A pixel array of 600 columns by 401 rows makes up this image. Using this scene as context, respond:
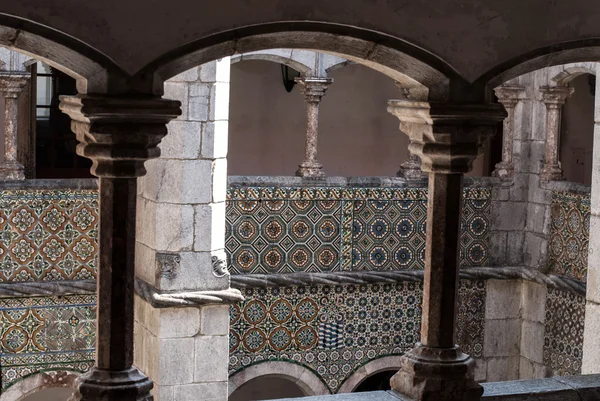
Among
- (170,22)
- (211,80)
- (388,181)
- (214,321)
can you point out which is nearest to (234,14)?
(170,22)

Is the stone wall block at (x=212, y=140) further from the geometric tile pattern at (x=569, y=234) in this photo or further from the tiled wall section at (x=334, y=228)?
the geometric tile pattern at (x=569, y=234)

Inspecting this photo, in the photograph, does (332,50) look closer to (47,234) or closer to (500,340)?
(47,234)

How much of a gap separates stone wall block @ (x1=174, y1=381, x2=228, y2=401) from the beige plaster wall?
20.1ft

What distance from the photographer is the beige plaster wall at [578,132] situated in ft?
41.6

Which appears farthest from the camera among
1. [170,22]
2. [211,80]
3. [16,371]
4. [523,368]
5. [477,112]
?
[523,368]

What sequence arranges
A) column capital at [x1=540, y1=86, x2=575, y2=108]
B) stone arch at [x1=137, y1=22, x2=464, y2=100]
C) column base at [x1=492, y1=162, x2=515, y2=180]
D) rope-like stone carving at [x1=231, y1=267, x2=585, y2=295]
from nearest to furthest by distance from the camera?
stone arch at [x1=137, y1=22, x2=464, y2=100] < rope-like stone carving at [x1=231, y1=267, x2=585, y2=295] < column capital at [x1=540, y1=86, x2=575, y2=108] < column base at [x1=492, y1=162, x2=515, y2=180]

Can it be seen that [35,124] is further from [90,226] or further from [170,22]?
[170,22]

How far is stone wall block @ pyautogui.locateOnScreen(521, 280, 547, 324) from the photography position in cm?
1032

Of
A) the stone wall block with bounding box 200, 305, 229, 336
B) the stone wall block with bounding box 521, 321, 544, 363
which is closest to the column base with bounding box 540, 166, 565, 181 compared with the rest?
the stone wall block with bounding box 521, 321, 544, 363

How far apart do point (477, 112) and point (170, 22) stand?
1.19 meters

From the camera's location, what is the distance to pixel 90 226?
352 inches

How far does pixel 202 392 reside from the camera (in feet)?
24.9

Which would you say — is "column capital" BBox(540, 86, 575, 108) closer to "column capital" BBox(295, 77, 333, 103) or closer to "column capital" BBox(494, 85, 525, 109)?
"column capital" BBox(494, 85, 525, 109)

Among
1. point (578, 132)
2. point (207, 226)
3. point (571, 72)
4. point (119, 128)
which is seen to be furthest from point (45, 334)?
point (578, 132)
